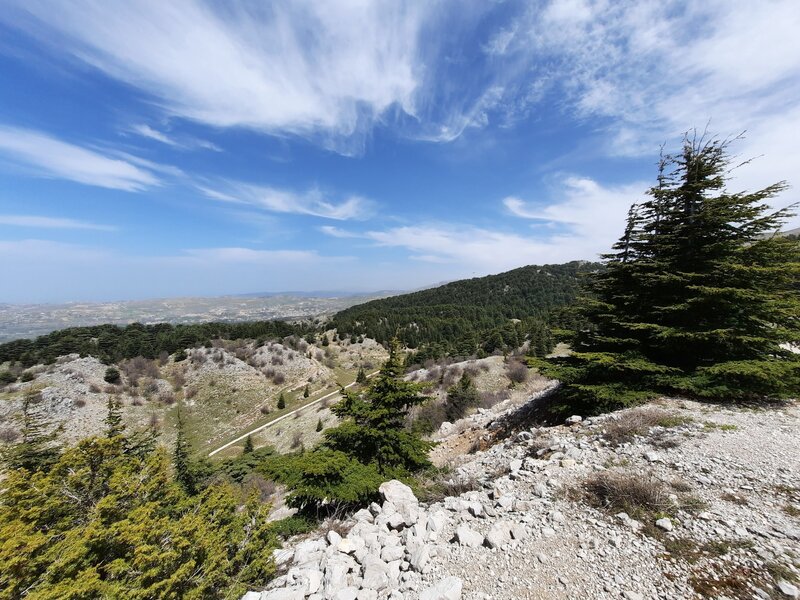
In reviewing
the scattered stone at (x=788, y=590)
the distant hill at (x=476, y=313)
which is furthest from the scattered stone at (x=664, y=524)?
the distant hill at (x=476, y=313)

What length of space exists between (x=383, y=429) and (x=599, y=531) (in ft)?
21.2

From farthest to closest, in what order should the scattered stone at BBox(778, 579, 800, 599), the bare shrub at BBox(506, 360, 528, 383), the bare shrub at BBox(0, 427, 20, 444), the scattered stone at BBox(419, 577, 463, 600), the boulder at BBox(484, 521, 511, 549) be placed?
the bare shrub at BBox(506, 360, 528, 383) < the bare shrub at BBox(0, 427, 20, 444) < the boulder at BBox(484, 521, 511, 549) < the scattered stone at BBox(419, 577, 463, 600) < the scattered stone at BBox(778, 579, 800, 599)

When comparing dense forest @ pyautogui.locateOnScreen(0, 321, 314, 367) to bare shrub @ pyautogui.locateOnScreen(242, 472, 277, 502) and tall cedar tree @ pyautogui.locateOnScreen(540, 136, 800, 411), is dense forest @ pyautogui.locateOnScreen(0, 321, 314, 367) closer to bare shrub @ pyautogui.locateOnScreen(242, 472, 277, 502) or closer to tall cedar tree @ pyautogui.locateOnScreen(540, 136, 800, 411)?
bare shrub @ pyautogui.locateOnScreen(242, 472, 277, 502)

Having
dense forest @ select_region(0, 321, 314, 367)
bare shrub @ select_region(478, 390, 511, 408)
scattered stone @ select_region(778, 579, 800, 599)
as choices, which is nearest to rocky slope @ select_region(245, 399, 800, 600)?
scattered stone @ select_region(778, 579, 800, 599)

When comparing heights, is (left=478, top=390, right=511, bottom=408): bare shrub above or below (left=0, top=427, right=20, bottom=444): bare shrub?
above

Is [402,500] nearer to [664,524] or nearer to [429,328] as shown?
[664,524]

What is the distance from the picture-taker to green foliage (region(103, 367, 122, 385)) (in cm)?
4512

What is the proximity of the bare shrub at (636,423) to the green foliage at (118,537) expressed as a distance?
8.68 m

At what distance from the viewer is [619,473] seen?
723 cm

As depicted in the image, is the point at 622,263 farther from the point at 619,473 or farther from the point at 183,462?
the point at 183,462

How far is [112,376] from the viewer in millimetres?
45562

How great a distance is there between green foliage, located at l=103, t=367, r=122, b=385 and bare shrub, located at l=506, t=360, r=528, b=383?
5156cm

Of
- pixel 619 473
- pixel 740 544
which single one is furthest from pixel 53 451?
pixel 740 544

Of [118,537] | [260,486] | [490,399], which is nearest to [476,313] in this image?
[490,399]
